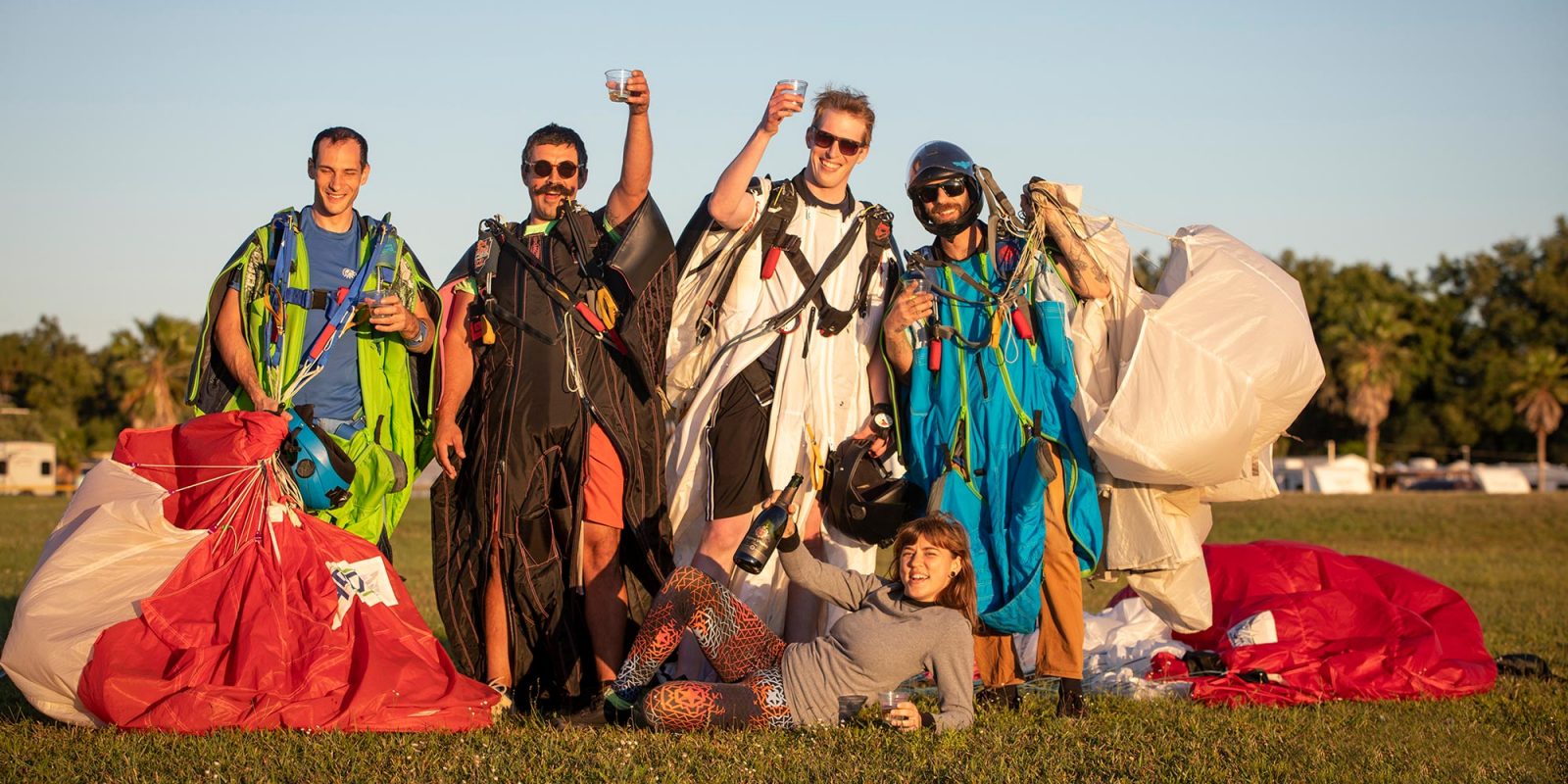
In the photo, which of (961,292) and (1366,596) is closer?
(961,292)

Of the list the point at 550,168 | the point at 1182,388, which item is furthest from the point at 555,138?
the point at 1182,388

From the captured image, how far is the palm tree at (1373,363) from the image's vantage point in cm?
5659

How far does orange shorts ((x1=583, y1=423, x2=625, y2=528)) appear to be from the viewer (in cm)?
585

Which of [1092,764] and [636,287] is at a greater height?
[636,287]

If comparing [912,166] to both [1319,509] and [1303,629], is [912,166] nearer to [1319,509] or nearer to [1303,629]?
[1303,629]

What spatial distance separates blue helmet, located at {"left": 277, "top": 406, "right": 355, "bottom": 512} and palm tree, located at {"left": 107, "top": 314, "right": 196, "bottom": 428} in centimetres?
4551

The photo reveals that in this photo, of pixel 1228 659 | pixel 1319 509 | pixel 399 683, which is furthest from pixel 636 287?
pixel 1319 509

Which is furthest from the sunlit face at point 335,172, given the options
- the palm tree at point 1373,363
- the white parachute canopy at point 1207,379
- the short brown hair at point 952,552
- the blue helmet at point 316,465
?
the palm tree at point 1373,363

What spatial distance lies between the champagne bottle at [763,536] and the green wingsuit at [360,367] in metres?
1.67

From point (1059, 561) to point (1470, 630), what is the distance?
2451 mm

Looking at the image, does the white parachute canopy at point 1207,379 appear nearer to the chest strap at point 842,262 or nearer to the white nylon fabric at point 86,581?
the chest strap at point 842,262

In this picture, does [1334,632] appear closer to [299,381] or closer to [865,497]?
[865,497]

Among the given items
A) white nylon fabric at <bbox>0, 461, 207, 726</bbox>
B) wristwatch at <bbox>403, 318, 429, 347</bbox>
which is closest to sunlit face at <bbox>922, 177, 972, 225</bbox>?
wristwatch at <bbox>403, 318, 429, 347</bbox>

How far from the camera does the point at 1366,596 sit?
6.84 m
